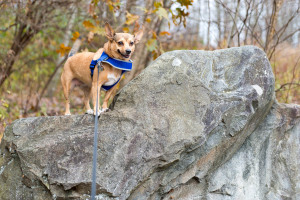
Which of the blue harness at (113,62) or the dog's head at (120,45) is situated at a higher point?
the dog's head at (120,45)

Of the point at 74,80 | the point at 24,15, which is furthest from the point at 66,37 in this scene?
the point at 74,80

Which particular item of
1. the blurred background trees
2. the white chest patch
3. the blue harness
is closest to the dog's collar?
the blue harness

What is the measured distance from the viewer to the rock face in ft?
10.6

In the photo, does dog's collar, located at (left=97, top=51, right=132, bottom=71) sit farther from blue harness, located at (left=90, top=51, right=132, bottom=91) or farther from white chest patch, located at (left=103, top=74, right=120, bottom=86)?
white chest patch, located at (left=103, top=74, right=120, bottom=86)

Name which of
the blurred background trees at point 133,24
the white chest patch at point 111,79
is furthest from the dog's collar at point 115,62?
the blurred background trees at point 133,24

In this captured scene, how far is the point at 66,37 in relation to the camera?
9195 mm

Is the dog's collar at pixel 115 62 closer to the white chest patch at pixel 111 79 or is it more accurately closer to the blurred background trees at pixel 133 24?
the white chest patch at pixel 111 79

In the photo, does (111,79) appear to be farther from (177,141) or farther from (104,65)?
(177,141)

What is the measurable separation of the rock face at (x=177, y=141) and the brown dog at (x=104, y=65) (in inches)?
10.2

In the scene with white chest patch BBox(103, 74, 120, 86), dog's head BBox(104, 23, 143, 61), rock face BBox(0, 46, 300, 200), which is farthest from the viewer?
white chest patch BBox(103, 74, 120, 86)

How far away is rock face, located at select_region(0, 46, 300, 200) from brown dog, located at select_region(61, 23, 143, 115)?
0.26 m

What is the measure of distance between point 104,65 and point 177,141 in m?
1.23

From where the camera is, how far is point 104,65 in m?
3.67

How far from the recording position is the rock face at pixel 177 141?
324 cm
